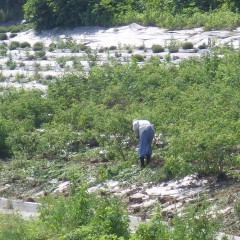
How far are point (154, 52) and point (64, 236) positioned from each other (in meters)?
19.0

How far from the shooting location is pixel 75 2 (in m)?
37.6

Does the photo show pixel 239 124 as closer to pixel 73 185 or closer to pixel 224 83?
pixel 73 185

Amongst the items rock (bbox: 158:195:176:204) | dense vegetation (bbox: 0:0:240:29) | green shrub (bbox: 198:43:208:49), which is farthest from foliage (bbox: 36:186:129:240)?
dense vegetation (bbox: 0:0:240:29)

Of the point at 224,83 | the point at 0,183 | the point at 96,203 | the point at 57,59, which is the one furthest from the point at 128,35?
the point at 96,203

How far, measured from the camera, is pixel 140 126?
1836cm

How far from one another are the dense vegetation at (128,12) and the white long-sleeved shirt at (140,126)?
46.3ft

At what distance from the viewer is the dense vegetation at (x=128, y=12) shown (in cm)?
3338

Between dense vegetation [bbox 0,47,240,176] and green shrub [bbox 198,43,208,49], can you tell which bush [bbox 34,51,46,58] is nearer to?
dense vegetation [bbox 0,47,240,176]

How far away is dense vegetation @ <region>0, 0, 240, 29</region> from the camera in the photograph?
3338 centimetres

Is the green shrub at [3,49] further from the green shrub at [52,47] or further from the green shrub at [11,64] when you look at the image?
the green shrub at [52,47]

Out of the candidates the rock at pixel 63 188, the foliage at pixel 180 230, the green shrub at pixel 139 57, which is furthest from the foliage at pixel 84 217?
the green shrub at pixel 139 57

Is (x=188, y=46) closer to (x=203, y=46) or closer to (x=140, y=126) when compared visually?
(x=203, y=46)

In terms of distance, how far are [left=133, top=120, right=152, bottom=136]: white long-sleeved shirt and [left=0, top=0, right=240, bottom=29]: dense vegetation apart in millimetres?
14100

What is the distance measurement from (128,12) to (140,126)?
18.3 m
